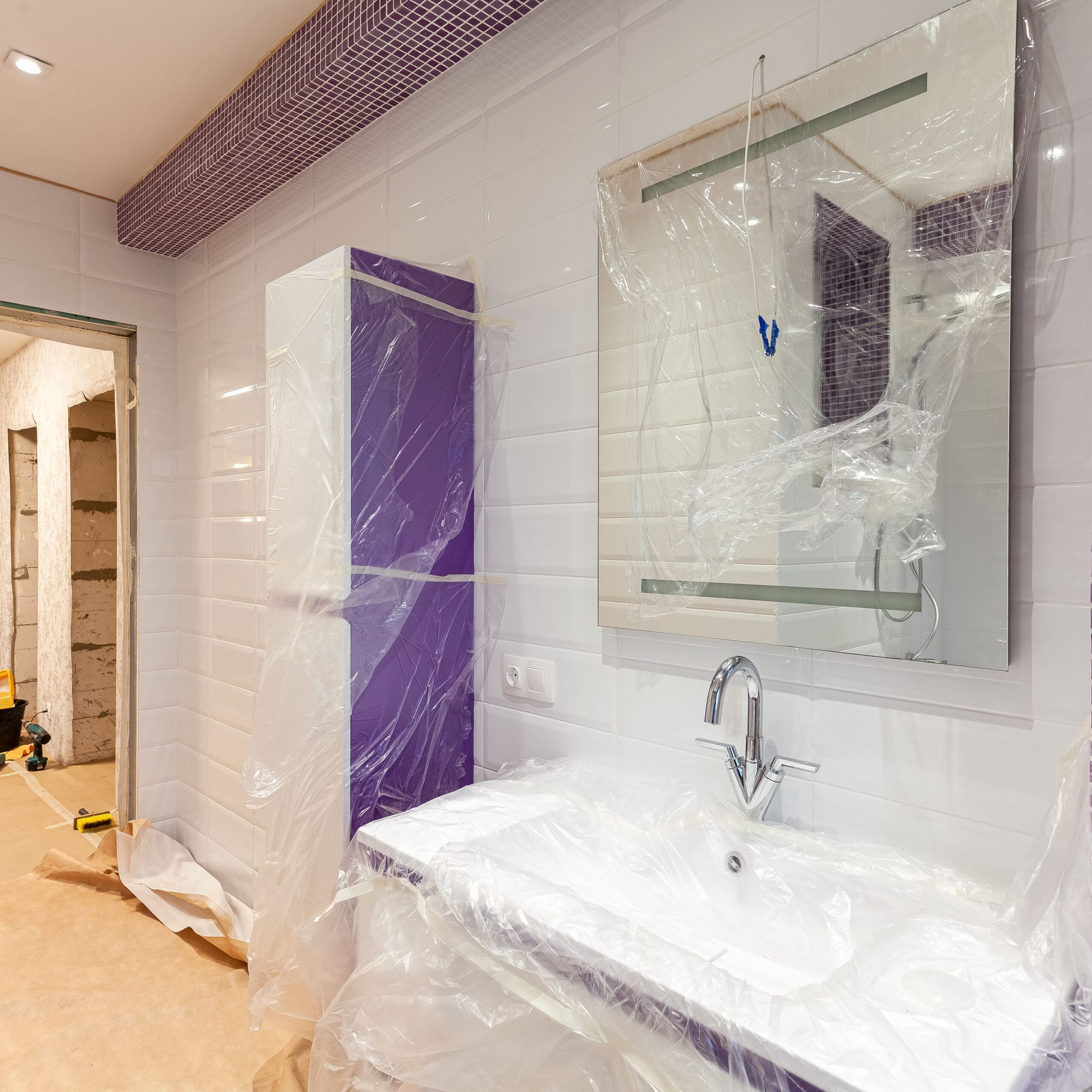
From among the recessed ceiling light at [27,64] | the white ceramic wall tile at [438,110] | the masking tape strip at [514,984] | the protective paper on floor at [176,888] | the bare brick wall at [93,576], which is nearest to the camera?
the masking tape strip at [514,984]

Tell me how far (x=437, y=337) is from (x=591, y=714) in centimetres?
79

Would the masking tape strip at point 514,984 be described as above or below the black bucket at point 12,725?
above

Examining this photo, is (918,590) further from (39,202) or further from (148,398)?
(39,202)

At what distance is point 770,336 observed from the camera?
109 cm

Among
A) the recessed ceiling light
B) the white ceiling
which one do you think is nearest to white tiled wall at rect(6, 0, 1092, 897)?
the white ceiling

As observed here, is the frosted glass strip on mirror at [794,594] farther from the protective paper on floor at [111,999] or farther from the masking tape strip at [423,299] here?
the protective paper on floor at [111,999]

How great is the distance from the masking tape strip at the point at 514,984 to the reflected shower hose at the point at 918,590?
0.57 meters

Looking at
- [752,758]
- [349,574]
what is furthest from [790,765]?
[349,574]

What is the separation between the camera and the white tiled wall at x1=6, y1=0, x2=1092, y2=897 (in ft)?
2.89

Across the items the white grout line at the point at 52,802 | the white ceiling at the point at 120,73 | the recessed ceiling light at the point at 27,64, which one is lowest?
the white grout line at the point at 52,802

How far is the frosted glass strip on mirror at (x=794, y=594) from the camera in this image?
983 mm

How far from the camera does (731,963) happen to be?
3.18 ft

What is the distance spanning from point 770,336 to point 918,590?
1.34ft

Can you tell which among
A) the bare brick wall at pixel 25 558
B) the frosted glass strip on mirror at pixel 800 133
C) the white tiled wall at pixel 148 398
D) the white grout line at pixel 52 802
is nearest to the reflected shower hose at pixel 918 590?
the frosted glass strip on mirror at pixel 800 133
